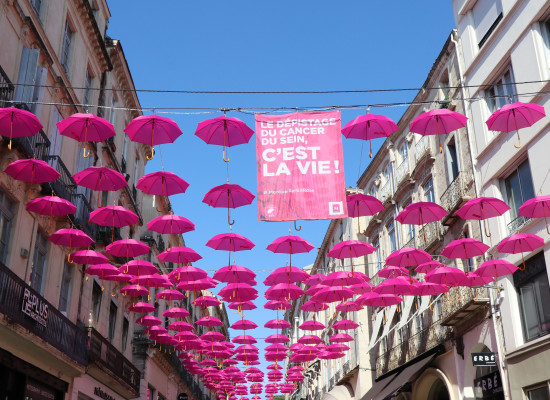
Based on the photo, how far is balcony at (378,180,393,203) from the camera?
29.1 metres

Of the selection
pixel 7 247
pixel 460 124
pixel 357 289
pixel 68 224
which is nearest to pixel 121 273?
pixel 68 224

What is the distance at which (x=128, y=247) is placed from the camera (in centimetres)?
1652

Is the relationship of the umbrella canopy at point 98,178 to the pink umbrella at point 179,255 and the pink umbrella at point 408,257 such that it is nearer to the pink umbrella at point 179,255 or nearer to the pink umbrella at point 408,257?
the pink umbrella at point 179,255

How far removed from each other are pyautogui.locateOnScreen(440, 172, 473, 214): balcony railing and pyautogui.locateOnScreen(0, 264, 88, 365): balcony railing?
12.9 metres

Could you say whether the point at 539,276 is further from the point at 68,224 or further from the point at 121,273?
the point at 68,224

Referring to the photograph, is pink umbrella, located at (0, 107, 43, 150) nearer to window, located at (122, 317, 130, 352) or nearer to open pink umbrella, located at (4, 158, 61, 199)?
open pink umbrella, located at (4, 158, 61, 199)

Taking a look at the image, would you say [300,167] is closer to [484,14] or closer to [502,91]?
[502,91]

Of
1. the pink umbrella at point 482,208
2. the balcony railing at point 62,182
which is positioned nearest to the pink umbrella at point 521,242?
the pink umbrella at point 482,208

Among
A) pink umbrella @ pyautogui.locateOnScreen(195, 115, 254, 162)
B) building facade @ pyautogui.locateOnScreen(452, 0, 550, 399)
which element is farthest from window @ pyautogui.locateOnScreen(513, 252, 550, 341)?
pink umbrella @ pyautogui.locateOnScreen(195, 115, 254, 162)

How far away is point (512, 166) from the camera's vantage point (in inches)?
714

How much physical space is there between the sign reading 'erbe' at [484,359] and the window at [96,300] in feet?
43.9

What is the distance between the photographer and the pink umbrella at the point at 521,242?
1416 centimetres

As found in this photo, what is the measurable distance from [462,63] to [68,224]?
14640mm

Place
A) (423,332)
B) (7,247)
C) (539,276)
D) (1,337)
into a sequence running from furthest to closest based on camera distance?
(423,332) → (539,276) → (7,247) → (1,337)
